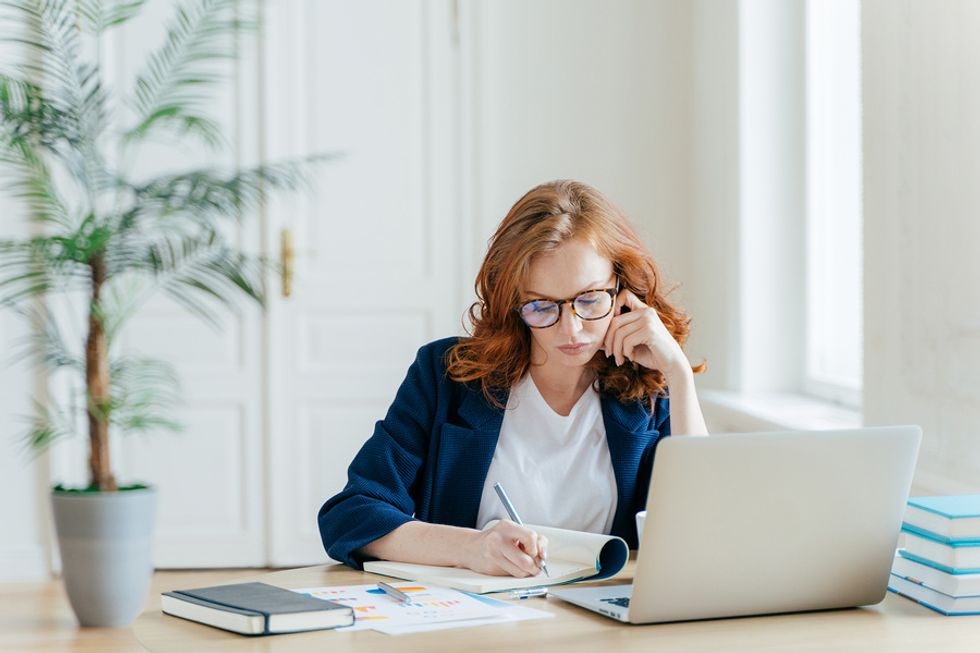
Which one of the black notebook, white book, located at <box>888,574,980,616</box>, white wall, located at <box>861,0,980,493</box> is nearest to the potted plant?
white wall, located at <box>861,0,980,493</box>

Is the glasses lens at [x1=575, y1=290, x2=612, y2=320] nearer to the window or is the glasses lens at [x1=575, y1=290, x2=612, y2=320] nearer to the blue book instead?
the blue book

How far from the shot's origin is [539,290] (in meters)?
1.75

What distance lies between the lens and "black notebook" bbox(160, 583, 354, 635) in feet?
3.98

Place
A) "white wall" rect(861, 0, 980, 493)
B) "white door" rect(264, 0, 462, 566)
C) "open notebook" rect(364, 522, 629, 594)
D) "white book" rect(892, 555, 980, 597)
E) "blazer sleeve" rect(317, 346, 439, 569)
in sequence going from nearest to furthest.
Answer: "white book" rect(892, 555, 980, 597) → "open notebook" rect(364, 522, 629, 594) → "blazer sleeve" rect(317, 346, 439, 569) → "white wall" rect(861, 0, 980, 493) → "white door" rect(264, 0, 462, 566)

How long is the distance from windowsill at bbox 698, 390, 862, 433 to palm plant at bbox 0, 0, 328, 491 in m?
1.46

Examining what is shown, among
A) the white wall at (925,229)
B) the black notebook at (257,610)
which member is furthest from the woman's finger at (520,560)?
the white wall at (925,229)

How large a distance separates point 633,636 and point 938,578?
390 mm

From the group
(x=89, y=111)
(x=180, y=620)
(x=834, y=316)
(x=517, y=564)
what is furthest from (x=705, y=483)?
(x=89, y=111)

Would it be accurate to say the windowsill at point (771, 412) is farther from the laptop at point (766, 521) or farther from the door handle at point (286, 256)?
the laptop at point (766, 521)

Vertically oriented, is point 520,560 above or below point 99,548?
above

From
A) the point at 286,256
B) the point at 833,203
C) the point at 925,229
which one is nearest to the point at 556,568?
the point at 925,229

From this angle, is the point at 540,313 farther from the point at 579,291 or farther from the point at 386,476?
the point at 386,476

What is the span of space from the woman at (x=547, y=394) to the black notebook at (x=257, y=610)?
388mm

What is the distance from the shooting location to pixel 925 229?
2271 millimetres
